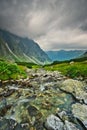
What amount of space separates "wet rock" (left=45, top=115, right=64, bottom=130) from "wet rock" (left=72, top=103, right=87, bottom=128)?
2011mm

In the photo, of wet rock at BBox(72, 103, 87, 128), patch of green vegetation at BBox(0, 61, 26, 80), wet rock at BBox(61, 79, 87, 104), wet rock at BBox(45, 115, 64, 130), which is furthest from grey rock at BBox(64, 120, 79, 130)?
patch of green vegetation at BBox(0, 61, 26, 80)

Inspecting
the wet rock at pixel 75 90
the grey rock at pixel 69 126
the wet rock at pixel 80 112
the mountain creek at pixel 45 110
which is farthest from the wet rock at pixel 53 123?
the wet rock at pixel 75 90

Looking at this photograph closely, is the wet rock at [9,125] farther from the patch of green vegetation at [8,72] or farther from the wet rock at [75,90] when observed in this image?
the patch of green vegetation at [8,72]

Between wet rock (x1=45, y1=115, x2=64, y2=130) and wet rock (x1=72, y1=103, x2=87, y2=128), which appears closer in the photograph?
wet rock (x1=45, y1=115, x2=64, y2=130)

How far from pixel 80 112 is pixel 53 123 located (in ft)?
11.5

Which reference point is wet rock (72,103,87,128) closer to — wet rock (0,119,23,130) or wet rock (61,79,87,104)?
wet rock (61,79,87,104)

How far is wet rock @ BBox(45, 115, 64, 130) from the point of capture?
16.5 m

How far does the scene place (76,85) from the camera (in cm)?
2781

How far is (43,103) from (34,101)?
1173 mm

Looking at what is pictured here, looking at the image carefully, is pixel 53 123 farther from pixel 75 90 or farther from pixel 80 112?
pixel 75 90

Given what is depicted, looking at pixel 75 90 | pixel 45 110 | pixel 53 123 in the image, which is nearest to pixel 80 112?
pixel 45 110

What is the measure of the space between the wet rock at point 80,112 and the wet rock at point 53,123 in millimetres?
2011

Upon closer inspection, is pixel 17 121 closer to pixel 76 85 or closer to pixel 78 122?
pixel 78 122

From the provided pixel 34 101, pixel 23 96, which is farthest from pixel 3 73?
pixel 34 101
